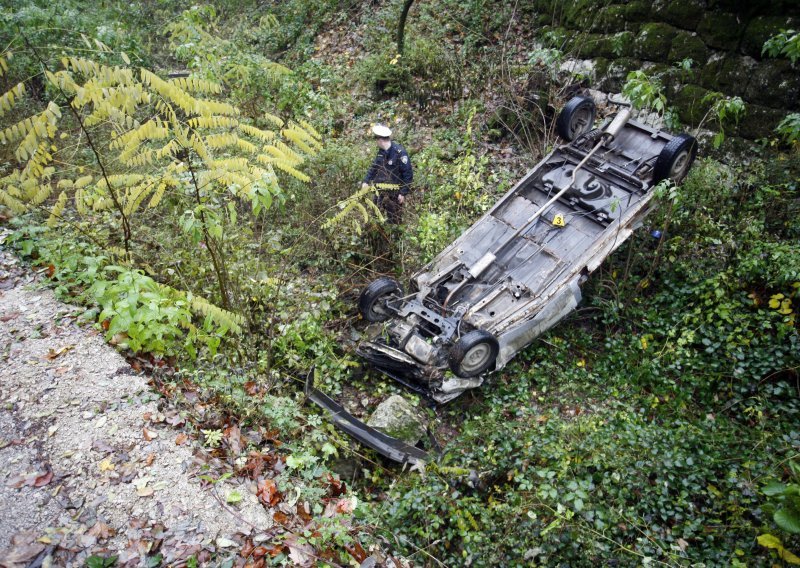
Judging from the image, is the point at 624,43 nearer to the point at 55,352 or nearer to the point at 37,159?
the point at 37,159

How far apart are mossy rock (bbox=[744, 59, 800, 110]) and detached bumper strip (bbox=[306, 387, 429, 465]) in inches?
275

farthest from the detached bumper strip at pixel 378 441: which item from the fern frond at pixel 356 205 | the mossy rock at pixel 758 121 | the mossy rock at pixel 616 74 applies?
the mossy rock at pixel 616 74

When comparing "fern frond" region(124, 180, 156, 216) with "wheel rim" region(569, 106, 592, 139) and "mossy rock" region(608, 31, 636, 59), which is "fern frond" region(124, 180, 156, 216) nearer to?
"wheel rim" region(569, 106, 592, 139)

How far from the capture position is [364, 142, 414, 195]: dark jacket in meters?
7.21

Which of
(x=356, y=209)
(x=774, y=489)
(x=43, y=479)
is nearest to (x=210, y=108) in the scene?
(x=43, y=479)

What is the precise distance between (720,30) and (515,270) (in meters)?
5.34

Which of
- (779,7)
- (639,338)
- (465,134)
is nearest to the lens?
(639,338)

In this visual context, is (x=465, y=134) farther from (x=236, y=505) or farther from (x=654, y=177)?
(x=236, y=505)

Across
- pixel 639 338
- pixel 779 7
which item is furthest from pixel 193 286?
pixel 779 7

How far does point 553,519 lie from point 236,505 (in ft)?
8.04

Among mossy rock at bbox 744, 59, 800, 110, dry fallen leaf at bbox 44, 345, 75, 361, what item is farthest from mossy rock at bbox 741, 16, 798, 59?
dry fallen leaf at bbox 44, 345, 75, 361

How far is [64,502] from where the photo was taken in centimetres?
320

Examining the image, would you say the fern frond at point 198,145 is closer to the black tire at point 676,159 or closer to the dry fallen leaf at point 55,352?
the dry fallen leaf at point 55,352

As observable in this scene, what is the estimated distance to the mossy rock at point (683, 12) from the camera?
26.1ft
